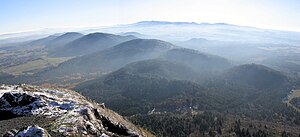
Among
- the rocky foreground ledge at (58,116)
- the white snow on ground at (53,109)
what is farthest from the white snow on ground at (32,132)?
the white snow on ground at (53,109)

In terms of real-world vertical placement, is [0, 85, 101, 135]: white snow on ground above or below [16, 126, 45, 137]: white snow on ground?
below

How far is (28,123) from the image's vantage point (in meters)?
44.8

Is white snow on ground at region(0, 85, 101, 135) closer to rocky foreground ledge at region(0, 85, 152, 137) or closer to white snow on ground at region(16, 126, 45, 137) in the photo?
rocky foreground ledge at region(0, 85, 152, 137)

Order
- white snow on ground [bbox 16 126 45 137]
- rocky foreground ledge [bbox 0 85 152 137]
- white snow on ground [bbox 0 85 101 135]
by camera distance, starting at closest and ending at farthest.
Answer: white snow on ground [bbox 16 126 45 137] → rocky foreground ledge [bbox 0 85 152 137] → white snow on ground [bbox 0 85 101 135]

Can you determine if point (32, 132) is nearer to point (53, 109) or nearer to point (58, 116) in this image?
point (58, 116)

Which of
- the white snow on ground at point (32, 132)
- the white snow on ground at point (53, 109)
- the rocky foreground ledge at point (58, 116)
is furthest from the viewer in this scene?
the white snow on ground at point (53, 109)

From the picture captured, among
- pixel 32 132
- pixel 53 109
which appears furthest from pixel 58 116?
pixel 32 132

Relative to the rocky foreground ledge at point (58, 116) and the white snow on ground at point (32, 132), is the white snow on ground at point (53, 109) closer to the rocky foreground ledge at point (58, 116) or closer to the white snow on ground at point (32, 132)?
the rocky foreground ledge at point (58, 116)

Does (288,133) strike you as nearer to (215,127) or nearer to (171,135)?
(215,127)

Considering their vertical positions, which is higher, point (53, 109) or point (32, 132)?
point (32, 132)

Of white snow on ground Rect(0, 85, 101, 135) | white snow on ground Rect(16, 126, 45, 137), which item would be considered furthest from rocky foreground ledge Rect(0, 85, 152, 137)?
white snow on ground Rect(16, 126, 45, 137)

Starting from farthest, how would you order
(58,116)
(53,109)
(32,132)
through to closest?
(53,109)
(58,116)
(32,132)

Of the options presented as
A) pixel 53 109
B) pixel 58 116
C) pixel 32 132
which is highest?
pixel 32 132

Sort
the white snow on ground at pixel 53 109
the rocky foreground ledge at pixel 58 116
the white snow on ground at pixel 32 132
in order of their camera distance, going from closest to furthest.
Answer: the white snow on ground at pixel 32 132, the rocky foreground ledge at pixel 58 116, the white snow on ground at pixel 53 109
